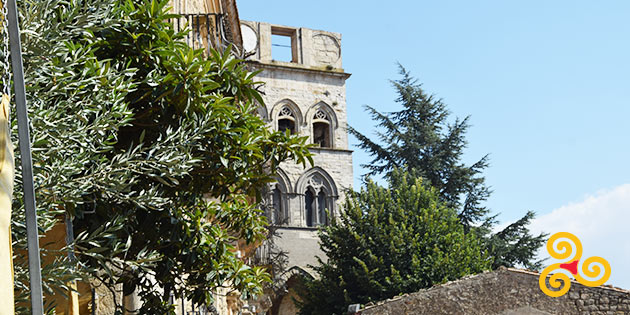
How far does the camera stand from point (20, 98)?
287cm

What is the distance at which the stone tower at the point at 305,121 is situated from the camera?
115ft

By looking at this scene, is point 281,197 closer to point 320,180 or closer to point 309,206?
point 309,206

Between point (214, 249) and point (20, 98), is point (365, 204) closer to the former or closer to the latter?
point (214, 249)

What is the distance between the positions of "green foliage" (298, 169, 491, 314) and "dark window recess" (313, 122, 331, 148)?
1185 cm

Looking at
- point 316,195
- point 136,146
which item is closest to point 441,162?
point 316,195

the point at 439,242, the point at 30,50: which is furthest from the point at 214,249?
the point at 439,242

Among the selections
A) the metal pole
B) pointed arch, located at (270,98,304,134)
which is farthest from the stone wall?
pointed arch, located at (270,98,304,134)

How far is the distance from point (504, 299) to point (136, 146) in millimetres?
13311

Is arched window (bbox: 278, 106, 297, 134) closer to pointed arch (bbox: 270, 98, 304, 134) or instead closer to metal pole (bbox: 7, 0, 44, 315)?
pointed arch (bbox: 270, 98, 304, 134)

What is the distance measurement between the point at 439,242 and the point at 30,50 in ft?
66.0

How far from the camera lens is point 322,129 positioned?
37938 millimetres

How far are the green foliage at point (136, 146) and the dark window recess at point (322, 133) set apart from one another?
29399 millimetres

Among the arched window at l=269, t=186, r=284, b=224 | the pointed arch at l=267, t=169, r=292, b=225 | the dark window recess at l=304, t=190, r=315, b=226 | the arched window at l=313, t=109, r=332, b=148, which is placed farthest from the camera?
the arched window at l=313, t=109, r=332, b=148

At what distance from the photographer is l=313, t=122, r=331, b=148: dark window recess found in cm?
3756
